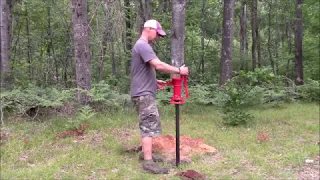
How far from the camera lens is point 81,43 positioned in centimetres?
811

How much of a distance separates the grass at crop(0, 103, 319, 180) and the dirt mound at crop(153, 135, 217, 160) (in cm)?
17

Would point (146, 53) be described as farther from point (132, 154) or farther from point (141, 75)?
point (132, 154)

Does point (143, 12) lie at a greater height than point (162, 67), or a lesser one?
greater

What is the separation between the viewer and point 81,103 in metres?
8.34

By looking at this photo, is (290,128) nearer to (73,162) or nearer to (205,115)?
(205,115)

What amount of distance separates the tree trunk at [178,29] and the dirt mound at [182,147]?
2928mm

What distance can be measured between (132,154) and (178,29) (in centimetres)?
386

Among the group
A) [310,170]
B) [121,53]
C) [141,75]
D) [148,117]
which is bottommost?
[310,170]

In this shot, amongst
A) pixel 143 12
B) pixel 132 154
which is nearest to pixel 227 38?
pixel 143 12

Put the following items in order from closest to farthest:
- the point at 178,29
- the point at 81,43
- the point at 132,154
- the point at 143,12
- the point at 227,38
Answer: the point at 132,154 < the point at 81,43 < the point at 178,29 < the point at 227,38 < the point at 143,12

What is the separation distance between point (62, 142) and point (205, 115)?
163 inches

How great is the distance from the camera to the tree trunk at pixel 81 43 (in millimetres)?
7949

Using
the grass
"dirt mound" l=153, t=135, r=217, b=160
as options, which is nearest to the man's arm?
the grass

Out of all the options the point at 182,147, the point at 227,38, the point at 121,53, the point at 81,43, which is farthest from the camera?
the point at 121,53
